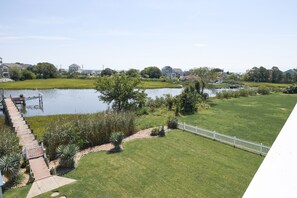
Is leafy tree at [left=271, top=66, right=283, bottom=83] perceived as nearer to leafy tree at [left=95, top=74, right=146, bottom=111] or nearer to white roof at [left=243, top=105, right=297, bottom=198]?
leafy tree at [left=95, top=74, right=146, bottom=111]

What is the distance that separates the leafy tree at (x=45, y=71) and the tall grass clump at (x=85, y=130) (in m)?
75.9

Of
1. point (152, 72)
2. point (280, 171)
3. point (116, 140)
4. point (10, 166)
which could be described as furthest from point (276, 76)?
point (280, 171)

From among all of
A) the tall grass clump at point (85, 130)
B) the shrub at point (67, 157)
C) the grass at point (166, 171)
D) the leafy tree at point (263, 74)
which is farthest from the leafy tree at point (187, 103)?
the leafy tree at point (263, 74)

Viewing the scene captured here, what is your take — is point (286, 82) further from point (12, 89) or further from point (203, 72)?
point (12, 89)

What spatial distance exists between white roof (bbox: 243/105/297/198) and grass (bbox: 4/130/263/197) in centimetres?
713

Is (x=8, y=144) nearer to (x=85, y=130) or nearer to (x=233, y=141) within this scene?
(x=85, y=130)

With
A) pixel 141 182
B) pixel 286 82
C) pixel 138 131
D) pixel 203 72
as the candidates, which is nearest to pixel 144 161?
pixel 141 182

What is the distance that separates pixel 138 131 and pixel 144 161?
5073mm

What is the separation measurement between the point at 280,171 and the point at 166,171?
8715mm

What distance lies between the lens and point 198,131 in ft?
47.5

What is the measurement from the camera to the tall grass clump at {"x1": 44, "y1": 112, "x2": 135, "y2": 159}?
11.8 metres

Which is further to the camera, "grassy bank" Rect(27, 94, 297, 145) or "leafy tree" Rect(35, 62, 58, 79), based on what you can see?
"leafy tree" Rect(35, 62, 58, 79)

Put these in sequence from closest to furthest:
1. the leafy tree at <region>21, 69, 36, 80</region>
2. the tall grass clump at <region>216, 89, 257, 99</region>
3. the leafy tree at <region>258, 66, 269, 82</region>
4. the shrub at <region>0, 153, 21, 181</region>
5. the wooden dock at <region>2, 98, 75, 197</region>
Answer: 1. the wooden dock at <region>2, 98, 75, 197</region>
2. the shrub at <region>0, 153, 21, 181</region>
3. the tall grass clump at <region>216, 89, 257, 99</region>
4. the leafy tree at <region>21, 69, 36, 80</region>
5. the leafy tree at <region>258, 66, 269, 82</region>

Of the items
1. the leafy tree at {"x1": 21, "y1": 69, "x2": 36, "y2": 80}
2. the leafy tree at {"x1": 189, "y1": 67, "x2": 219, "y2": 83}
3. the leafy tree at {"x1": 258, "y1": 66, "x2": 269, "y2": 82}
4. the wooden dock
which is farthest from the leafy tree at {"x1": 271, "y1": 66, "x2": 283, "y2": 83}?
the wooden dock
